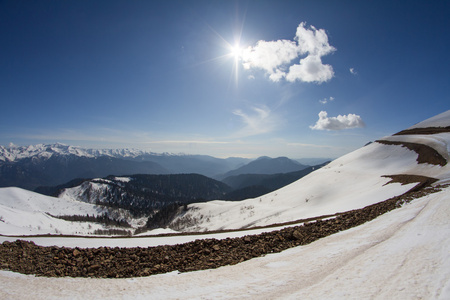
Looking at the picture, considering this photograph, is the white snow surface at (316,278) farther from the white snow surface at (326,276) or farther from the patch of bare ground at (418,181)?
the patch of bare ground at (418,181)

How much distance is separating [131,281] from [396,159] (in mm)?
56626

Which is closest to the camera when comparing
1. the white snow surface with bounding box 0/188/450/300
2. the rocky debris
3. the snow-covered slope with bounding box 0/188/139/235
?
the white snow surface with bounding box 0/188/450/300

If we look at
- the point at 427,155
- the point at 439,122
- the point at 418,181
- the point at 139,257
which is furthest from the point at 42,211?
the point at 439,122

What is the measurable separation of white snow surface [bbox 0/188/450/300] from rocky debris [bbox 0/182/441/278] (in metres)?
0.38

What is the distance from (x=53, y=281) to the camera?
5.90 meters

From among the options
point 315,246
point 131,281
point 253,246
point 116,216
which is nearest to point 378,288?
point 315,246

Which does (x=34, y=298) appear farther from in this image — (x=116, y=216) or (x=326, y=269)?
(x=116, y=216)

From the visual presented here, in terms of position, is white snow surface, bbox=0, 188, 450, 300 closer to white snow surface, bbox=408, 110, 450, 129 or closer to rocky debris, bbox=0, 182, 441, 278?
rocky debris, bbox=0, 182, 441, 278

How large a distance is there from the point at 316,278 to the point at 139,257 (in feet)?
19.5

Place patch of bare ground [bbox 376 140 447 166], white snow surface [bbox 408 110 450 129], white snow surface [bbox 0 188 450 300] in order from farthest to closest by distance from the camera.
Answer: white snow surface [bbox 408 110 450 129], patch of bare ground [bbox 376 140 447 166], white snow surface [bbox 0 188 450 300]

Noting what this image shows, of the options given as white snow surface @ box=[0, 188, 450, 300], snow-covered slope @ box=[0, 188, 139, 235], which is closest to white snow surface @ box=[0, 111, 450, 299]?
white snow surface @ box=[0, 188, 450, 300]

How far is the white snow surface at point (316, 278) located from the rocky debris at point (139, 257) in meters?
0.38

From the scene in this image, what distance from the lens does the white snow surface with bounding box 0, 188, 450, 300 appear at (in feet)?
13.1

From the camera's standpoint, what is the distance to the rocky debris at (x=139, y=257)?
643cm
